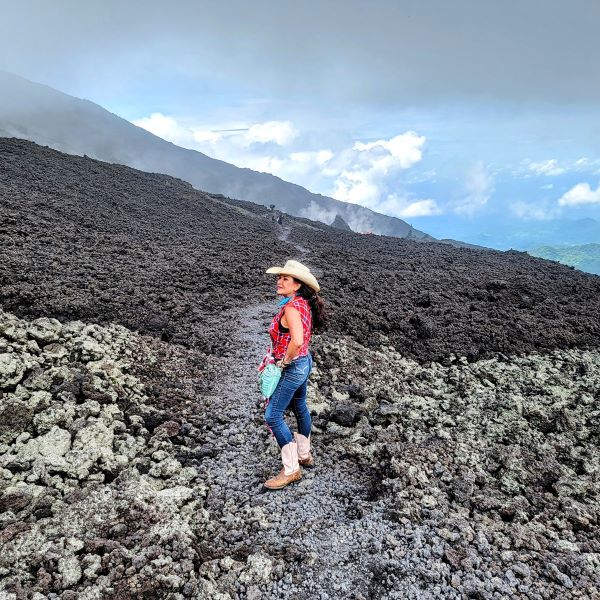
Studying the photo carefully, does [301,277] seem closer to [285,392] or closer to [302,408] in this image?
[285,392]

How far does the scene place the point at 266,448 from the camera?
5.64 meters

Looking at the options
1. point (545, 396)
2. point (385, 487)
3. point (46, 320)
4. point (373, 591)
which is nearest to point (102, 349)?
point (46, 320)

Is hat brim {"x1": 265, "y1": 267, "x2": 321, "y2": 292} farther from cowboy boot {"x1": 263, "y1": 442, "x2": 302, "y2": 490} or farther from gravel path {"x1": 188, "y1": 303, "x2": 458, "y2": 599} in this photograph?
gravel path {"x1": 188, "y1": 303, "x2": 458, "y2": 599}

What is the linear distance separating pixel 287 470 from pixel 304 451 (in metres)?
0.36

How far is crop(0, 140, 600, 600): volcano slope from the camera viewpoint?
373 centimetres

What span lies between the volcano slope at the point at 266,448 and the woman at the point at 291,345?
0.52 meters

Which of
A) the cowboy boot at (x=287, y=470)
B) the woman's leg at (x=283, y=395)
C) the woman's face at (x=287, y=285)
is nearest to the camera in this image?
the woman's face at (x=287, y=285)

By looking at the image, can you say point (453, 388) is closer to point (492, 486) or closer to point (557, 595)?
point (492, 486)

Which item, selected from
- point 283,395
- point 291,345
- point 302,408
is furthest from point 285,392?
point 291,345

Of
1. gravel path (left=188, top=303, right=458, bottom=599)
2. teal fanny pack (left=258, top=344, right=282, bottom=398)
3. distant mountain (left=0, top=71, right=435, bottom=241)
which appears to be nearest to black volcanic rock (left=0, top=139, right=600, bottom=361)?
gravel path (left=188, top=303, right=458, bottom=599)

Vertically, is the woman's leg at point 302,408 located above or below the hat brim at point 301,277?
below

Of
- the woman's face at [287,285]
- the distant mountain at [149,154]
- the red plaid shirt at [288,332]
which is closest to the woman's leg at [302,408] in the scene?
the red plaid shirt at [288,332]

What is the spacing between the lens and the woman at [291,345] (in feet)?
14.3

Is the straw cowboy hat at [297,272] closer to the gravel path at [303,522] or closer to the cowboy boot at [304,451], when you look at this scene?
the cowboy boot at [304,451]
